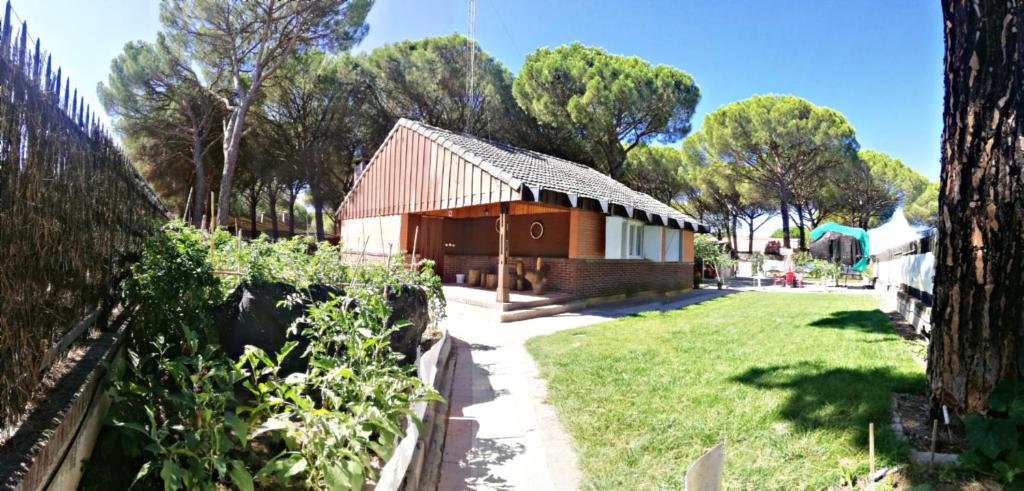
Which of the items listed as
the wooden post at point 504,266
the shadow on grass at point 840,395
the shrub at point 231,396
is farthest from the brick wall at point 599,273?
the shrub at point 231,396

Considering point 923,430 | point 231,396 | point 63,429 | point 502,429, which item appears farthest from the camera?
point 502,429

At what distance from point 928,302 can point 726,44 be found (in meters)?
8.51

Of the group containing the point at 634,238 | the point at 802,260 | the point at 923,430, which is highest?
the point at 634,238

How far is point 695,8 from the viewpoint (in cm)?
1089

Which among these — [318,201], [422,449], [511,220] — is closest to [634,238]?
[511,220]

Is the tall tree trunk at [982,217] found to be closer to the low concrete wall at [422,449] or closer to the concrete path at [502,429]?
the concrete path at [502,429]

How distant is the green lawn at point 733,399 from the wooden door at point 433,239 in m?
8.03

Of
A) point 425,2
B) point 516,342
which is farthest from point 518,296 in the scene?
point 425,2

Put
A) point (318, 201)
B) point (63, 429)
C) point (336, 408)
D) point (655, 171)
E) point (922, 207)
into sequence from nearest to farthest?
1. point (63, 429)
2. point (336, 408)
3. point (318, 201)
4. point (655, 171)
5. point (922, 207)

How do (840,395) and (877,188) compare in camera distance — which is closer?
(840,395)

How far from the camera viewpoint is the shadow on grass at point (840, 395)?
108 inches

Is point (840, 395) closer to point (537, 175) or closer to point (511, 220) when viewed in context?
point (537, 175)

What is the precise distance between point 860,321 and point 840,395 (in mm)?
4798

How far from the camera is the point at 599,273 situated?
11.2 meters
